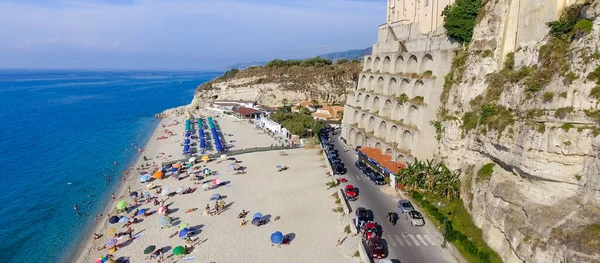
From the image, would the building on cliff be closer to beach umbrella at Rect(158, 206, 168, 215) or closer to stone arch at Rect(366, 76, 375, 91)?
stone arch at Rect(366, 76, 375, 91)

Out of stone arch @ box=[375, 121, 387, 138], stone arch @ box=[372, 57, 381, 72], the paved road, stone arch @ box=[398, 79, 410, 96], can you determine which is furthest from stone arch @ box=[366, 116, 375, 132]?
the paved road

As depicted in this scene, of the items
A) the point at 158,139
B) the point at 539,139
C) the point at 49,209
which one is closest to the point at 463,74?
the point at 539,139

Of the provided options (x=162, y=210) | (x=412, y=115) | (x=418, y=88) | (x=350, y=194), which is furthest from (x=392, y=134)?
(x=162, y=210)

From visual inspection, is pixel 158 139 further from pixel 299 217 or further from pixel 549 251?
pixel 549 251

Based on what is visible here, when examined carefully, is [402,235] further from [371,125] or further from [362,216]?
[371,125]

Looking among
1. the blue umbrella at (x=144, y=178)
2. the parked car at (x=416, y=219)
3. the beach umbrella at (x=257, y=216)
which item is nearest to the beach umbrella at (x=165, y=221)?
the beach umbrella at (x=257, y=216)

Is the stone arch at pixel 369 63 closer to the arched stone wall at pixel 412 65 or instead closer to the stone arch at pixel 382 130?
the arched stone wall at pixel 412 65

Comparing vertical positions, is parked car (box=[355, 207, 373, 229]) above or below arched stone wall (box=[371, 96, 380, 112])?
below
